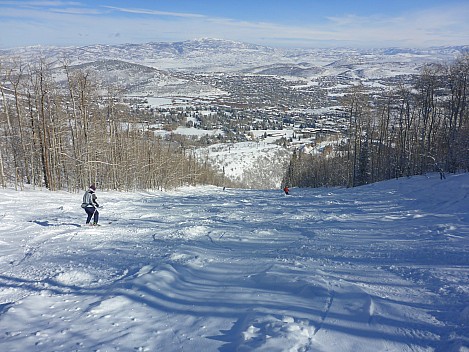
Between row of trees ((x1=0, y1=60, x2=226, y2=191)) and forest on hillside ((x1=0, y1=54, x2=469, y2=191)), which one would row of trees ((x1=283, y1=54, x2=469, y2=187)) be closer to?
forest on hillside ((x1=0, y1=54, x2=469, y2=191))

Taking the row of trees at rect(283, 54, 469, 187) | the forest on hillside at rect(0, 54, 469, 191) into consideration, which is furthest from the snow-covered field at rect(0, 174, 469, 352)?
the forest on hillside at rect(0, 54, 469, 191)

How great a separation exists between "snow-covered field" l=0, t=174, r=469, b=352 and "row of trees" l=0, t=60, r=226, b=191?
55.8 feet

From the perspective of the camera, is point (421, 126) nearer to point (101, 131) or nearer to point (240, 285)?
point (101, 131)

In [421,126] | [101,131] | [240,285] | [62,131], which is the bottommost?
[421,126]

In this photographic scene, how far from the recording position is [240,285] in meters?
6.85

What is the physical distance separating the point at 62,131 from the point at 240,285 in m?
28.2

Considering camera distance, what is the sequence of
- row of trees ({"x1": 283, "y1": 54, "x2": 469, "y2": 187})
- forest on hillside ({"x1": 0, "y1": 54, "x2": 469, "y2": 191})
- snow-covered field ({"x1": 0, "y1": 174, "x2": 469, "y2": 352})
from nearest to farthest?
1. snow-covered field ({"x1": 0, "y1": 174, "x2": 469, "y2": 352})
2. forest on hillside ({"x1": 0, "y1": 54, "x2": 469, "y2": 191})
3. row of trees ({"x1": 283, "y1": 54, "x2": 469, "y2": 187})

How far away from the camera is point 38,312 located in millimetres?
6031

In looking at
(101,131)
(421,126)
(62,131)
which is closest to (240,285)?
(62,131)

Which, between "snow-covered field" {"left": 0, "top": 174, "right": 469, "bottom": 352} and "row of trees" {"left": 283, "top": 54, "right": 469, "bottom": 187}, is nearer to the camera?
"snow-covered field" {"left": 0, "top": 174, "right": 469, "bottom": 352}

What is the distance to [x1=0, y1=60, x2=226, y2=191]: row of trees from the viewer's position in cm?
2641

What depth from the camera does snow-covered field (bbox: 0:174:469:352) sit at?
16.2ft

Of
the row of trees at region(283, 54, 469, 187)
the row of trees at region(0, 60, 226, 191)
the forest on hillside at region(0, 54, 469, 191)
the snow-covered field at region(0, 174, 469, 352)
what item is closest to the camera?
Answer: the snow-covered field at region(0, 174, 469, 352)

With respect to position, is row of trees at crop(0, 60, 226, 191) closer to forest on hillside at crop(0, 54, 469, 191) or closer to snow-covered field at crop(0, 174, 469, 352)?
forest on hillside at crop(0, 54, 469, 191)
